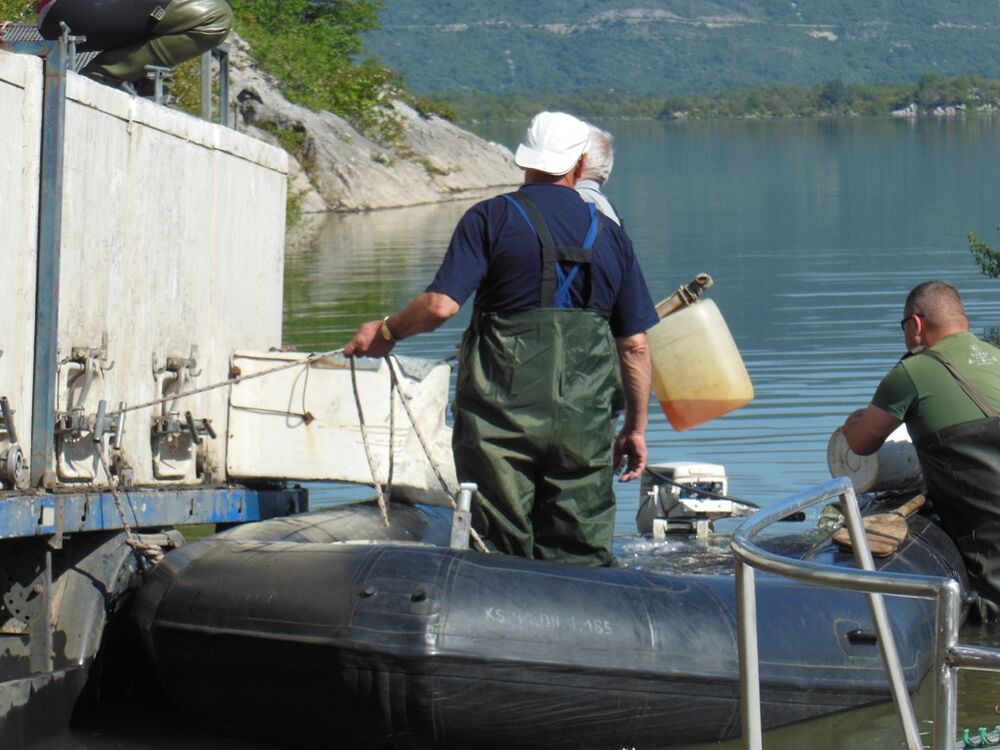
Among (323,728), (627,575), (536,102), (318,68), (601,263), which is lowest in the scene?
(323,728)

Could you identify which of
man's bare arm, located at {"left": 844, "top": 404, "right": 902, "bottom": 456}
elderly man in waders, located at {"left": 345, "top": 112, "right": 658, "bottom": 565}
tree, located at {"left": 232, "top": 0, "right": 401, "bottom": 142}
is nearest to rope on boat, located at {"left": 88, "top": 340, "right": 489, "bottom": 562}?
elderly man in waders, located at {"left": 345, "top": 112, "right": 658, "bottom": 565}

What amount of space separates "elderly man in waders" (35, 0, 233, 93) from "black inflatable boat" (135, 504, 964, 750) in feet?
7.52

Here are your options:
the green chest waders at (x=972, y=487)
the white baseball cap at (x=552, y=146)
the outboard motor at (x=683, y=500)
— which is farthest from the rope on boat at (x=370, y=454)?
the green chest waders at (x=972, y=487)

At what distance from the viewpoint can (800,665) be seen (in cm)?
629

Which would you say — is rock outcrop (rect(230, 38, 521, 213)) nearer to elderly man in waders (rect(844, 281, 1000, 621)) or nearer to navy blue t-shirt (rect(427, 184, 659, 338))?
elderly man in waders (rect(844, 281, 1000, 621))

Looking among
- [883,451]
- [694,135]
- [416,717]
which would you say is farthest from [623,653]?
[694,135]

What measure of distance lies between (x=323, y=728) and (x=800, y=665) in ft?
5.17

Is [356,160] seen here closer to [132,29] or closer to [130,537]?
[132,29]

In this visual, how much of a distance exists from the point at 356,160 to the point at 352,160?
32 cm

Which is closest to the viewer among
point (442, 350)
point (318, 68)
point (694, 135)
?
point (442, 350)

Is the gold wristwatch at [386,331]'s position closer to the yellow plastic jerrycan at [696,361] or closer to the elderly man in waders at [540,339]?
the elderly man in waders at [540,339]

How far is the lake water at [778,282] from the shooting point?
1087 centimetres

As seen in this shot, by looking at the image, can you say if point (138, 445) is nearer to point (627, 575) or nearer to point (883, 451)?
point (627, 575)

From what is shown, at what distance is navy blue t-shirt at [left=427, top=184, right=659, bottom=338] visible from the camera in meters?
6.16
